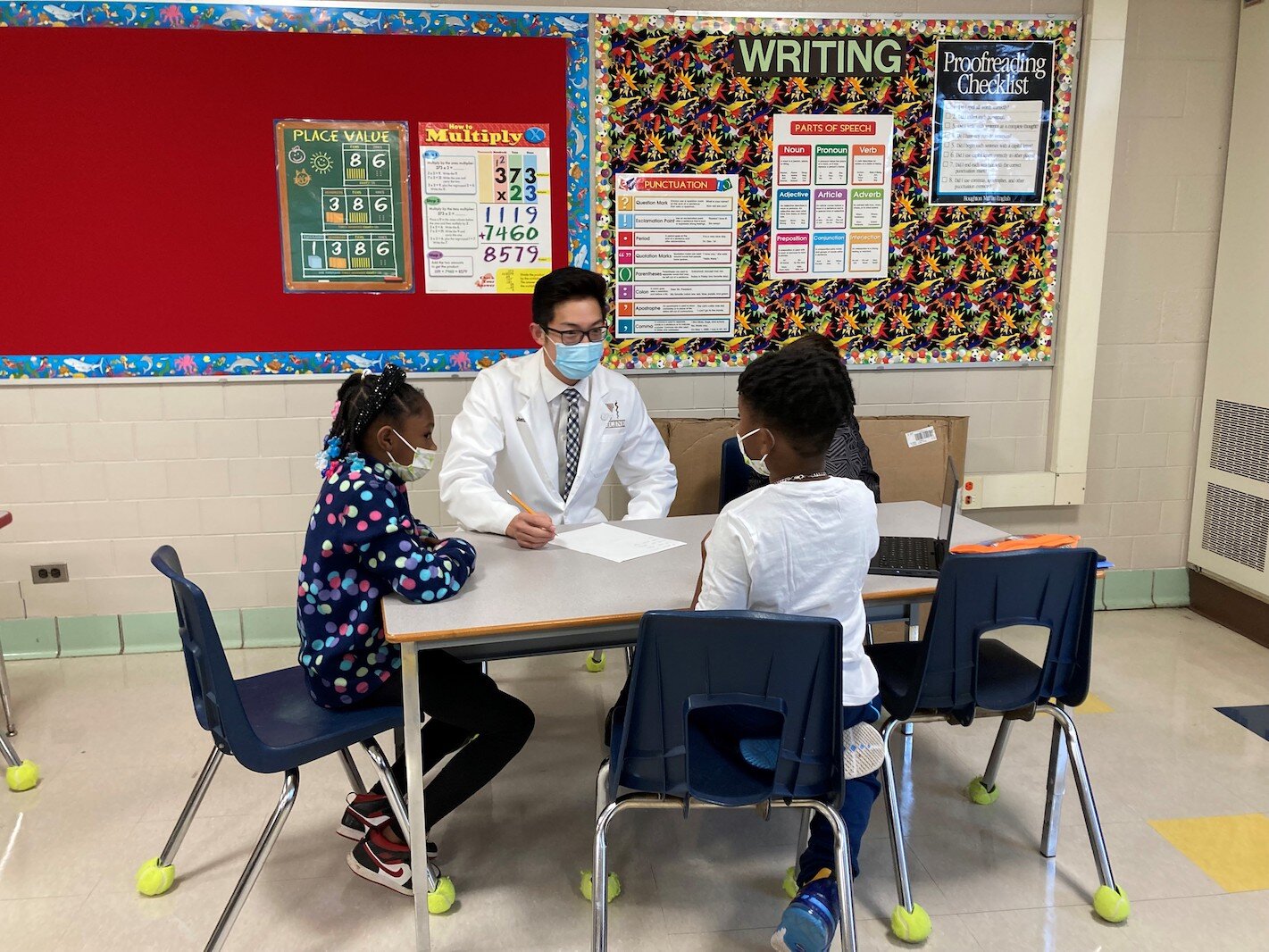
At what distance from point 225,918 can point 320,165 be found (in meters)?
2.54

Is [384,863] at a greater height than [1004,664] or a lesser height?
lesser

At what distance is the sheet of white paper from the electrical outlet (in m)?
2.22

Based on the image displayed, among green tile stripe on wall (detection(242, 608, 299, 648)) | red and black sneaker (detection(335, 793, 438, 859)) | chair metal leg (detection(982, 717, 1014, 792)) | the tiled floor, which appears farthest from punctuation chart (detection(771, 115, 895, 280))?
red and black sneaker (detection(335, 793, 438, 859))

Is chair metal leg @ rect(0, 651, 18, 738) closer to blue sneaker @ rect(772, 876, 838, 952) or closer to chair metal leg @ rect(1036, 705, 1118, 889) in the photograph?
blue sneaker @ rect(772, 876, 838, 952)

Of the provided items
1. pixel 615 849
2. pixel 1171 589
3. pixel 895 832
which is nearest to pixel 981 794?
pixel 895 832

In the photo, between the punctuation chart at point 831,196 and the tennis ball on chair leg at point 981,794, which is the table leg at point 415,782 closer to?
the tennis ball on chair leg at point 981,794

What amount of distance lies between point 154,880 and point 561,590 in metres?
1.17

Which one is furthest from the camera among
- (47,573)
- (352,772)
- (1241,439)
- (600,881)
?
(1241,439)

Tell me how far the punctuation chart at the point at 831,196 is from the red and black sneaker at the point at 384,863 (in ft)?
8.19

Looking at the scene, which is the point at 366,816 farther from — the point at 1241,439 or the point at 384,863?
the point at 1241,439

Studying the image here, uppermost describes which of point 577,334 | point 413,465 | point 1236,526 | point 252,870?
point 577,334

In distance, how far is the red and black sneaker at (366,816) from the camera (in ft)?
7.54

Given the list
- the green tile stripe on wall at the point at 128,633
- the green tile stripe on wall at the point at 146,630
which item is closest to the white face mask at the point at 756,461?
the green tile stripe on wall at the point at 128,633

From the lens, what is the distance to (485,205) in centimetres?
360
